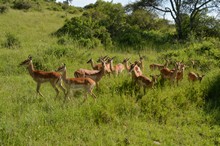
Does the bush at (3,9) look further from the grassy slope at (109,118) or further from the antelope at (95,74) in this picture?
the antelope at (95,74)

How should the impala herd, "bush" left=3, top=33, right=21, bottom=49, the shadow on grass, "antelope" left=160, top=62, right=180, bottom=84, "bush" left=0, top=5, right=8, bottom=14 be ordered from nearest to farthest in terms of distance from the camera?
the shadow on grass
the impala herd
"antelope" left=160, top=62, right=180, bottom=84
"bush" left=3, top=33, right=21, bottom=49
"bush" left=0, top=5, right=8, bottom=14

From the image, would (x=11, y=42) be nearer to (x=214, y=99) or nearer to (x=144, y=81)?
(x=144, y=81)

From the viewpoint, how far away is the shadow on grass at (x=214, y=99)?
7824mm

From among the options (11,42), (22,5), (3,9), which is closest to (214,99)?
(11,42)

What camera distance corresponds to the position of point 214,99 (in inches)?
349

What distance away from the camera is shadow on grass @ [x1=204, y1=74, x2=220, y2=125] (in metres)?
7.82

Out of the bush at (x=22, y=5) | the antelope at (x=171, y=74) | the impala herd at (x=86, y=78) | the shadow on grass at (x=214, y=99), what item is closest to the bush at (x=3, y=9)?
the bush at (x=22, y=5)

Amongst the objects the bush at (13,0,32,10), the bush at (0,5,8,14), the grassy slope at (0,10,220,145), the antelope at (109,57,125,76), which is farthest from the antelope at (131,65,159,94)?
the bush at (13,0,32,10)

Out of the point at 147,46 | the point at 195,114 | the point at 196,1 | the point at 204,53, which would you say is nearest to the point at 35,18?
the point at 147,46

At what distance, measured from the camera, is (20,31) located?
836 inches

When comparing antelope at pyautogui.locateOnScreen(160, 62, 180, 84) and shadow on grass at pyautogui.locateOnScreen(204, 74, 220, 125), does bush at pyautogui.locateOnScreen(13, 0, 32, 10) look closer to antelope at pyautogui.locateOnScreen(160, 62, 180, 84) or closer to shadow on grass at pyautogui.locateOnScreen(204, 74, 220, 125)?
antelope at pyautogui.locateOnScreen(160, 62, 180, 84)

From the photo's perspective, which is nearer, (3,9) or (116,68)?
(116,68)

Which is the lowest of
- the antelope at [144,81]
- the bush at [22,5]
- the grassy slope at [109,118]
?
the grassy slope at [109,118]

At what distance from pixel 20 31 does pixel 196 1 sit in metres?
12.8
